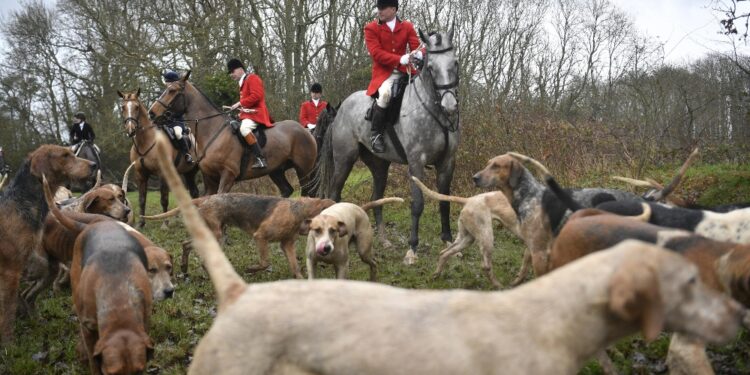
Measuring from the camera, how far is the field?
409cm

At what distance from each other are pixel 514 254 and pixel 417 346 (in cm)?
615

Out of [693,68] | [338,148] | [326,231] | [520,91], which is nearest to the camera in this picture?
[326,231]

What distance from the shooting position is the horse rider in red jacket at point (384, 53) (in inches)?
320

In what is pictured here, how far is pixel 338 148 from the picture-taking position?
30.2 ft

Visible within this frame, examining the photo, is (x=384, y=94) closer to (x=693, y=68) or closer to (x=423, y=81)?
(x=423, y=81)

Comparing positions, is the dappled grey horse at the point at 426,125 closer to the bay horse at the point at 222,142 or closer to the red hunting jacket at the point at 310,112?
the bay horse at the point at 222,142

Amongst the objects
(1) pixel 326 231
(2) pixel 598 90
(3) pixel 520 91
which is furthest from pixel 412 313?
(2) pixel 598 90

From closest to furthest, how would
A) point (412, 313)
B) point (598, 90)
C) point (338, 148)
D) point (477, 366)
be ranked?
point (477, 366) < point (412, 313) < point (338, 148) < point (598, 90)

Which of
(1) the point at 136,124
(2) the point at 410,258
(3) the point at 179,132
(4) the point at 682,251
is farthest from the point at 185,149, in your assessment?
(4) the point at 682,251

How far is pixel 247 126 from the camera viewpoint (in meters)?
9.88

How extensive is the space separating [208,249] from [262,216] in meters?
4.60

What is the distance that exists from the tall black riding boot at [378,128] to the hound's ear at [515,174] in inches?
118

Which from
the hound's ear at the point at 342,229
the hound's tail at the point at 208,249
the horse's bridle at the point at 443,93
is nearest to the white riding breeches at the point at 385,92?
the horse's bridle at the point at 443,93

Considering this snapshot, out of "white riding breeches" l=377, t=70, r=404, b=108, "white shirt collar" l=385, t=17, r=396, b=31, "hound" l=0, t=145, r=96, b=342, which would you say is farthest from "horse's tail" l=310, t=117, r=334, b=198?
"hound" l=0, t=145, r=96, b=342
